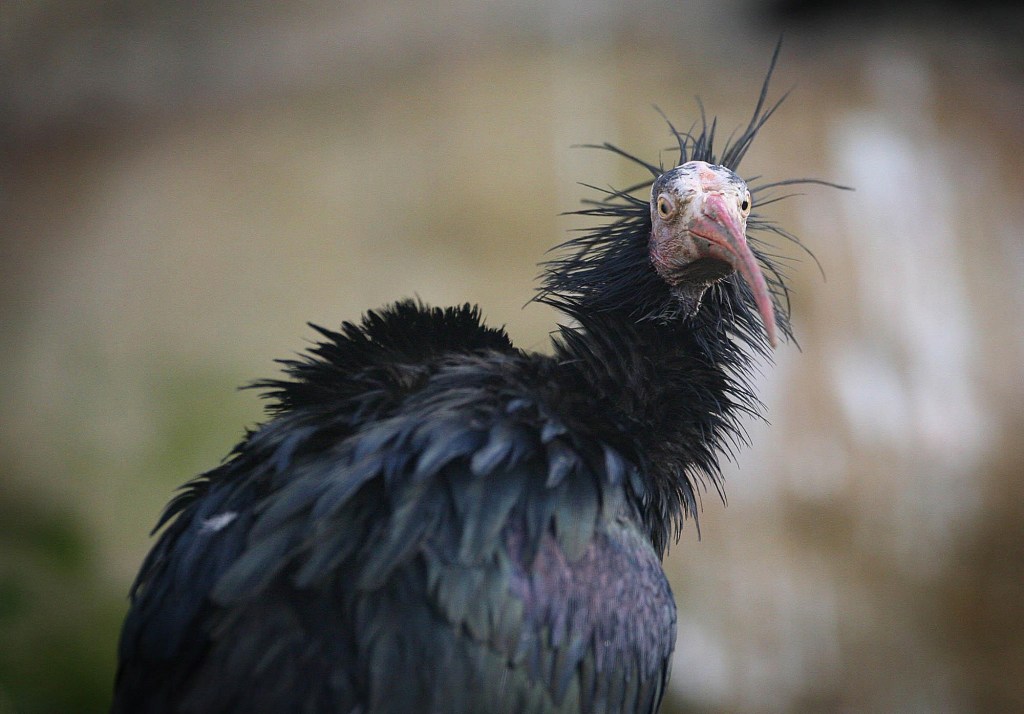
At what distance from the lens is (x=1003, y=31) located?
20.5 ft

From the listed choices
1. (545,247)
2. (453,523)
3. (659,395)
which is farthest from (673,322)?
(545,247)

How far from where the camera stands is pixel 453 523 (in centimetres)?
218

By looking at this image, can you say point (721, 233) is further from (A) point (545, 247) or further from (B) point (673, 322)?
(A) point (545, 247)

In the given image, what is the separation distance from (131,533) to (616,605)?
408 cm

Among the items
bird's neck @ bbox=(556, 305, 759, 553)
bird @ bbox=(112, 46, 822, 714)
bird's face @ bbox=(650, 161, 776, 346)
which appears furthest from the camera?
bird's face @ bbox=(650, 161, 776, 346)

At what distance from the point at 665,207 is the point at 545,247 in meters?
3.37

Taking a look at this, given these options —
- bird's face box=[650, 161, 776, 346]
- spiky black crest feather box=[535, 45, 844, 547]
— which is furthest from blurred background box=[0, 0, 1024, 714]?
bird's face box=[650, 161, 776, 346]

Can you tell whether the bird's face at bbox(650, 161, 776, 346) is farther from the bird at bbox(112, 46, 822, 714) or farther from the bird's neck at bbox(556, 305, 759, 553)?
the bird's neck at bbox(556, 305, 759, 553)

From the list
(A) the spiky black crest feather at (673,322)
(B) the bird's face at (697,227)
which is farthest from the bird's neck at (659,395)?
(B) the bird's face at (697,227)

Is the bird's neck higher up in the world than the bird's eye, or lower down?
lower down

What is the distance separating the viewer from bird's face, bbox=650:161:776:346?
2781 mm

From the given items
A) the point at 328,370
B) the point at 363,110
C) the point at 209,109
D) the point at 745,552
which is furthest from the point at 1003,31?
the point at 328,370

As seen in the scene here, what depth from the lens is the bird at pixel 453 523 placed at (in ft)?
6.77

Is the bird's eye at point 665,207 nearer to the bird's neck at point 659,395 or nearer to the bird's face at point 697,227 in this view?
the bird's face at point 697,227
